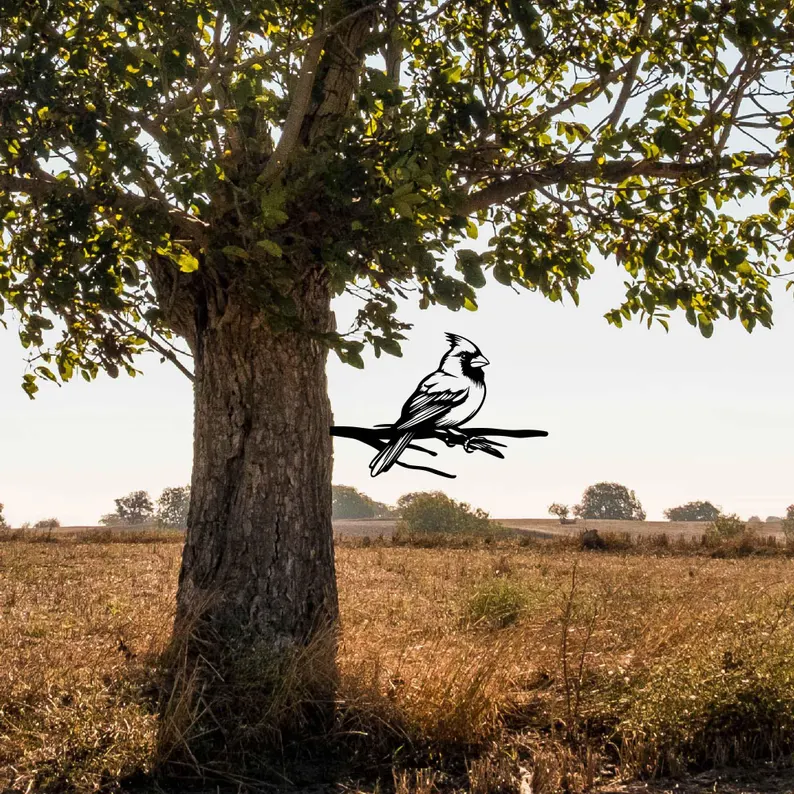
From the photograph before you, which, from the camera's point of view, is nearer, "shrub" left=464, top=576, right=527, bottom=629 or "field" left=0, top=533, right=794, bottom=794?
"field" left=0, top=533, right=794, bottom=794

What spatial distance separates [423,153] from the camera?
630 centimetres

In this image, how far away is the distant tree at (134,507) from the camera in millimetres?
68500

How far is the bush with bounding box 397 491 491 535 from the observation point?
1337 inches

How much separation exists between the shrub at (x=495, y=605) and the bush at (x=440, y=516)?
75.6ft

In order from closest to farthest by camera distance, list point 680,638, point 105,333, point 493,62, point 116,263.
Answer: point 116,263
point 680,638
point 493,62
point 105,333

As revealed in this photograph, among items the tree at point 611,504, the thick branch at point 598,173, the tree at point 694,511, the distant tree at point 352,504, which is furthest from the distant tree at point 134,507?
the thick branch at point 598,173

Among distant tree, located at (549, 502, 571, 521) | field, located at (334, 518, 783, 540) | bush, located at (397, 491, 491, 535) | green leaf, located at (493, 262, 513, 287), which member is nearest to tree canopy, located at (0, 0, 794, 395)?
green leaf, located at (493, 262, 513, 287)

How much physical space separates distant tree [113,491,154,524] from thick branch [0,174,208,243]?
210 feet

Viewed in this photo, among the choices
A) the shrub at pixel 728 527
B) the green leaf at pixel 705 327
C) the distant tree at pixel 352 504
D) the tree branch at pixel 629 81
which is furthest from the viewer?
the distant tree at pixel 352 504

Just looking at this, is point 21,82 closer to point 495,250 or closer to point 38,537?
point 495,250

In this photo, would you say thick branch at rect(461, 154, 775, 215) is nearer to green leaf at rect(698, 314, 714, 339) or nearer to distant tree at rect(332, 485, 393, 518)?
green leaf at rect(698, 314, 714, 339)

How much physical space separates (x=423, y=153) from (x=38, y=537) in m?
18.2

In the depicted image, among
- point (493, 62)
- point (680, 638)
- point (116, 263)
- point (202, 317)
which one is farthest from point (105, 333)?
point (680, 638)

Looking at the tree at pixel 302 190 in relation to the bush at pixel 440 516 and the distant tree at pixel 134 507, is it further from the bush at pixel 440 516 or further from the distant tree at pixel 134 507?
the distant tree at pixel 134 507
